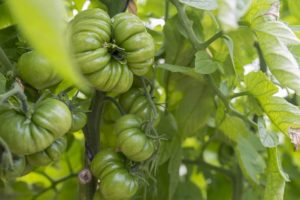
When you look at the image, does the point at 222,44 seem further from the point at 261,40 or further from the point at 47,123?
the point at 47,123

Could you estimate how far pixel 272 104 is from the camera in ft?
2.45

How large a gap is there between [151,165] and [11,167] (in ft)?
0.87

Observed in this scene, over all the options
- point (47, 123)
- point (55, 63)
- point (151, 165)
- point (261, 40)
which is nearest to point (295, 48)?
point (261, 40)

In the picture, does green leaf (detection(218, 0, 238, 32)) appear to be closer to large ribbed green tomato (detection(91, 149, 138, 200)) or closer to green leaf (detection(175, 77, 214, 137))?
large ribbed green tomato (detection(91, 149, 138, 200))

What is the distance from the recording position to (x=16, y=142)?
22.7 inches

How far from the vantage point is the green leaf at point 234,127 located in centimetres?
89

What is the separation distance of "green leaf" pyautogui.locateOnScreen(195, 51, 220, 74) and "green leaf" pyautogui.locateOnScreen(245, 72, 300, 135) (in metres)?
0.06

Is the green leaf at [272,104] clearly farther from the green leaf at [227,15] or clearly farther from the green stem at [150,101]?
the green leaf at [227,15]

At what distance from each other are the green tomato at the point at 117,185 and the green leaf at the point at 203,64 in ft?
0.62

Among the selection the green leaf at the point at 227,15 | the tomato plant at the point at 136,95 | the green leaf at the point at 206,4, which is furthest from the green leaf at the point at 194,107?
the green leaf at the point at 227,15

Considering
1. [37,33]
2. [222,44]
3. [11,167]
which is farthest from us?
[222,44]

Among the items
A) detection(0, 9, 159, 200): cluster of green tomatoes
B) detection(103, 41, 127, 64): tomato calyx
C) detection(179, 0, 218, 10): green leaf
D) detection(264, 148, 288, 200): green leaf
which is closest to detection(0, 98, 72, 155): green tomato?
detection(0, 9, 159, 200): cluster of green tomatoes

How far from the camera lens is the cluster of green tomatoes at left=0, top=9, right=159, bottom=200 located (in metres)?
0.58

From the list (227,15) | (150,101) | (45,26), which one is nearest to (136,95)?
(150,101)
